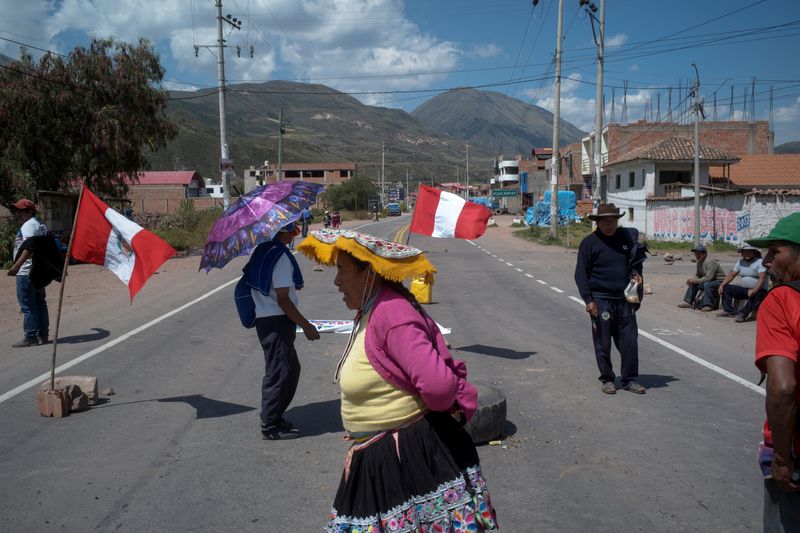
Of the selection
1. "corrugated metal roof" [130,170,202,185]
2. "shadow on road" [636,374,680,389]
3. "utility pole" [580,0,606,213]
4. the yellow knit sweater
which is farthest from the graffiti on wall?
"corrugated metal roof" [130,170,202,185]

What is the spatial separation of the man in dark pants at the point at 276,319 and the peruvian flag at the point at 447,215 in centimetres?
361

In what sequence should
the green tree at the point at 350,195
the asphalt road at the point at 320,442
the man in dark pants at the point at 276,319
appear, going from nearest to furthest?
1. the asphalt road at the point at 320,442
2. the man in dark pants at the point at 276,319
3. the green tree at the point at 350,195

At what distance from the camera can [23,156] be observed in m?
23.9

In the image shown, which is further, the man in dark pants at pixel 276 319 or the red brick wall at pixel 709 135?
the red brick wall at pixel 709 135

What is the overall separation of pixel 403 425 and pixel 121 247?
452 centimetres

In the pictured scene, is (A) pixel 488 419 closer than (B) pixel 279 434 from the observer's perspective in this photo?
Answer: Yes

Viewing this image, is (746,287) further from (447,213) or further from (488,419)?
(488,419)

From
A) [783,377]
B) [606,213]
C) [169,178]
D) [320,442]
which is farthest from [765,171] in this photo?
[169,178]

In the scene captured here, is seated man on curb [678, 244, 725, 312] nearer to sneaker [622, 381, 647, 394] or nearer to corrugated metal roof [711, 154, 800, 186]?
sneaker [622, 381, 647, 394]

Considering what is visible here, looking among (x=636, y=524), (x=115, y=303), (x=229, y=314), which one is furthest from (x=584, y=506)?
(x=115, y=303)

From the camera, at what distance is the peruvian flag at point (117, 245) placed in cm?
622

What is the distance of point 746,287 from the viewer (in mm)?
12031

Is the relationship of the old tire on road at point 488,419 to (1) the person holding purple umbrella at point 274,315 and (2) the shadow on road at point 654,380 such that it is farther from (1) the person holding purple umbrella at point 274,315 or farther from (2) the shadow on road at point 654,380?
(2) the shadow on road at point 654,380

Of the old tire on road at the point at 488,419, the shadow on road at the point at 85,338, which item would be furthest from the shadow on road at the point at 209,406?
the shadow on road at the point at 85,338
